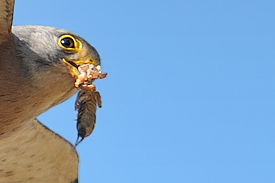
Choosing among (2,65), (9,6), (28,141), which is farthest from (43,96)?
(28,141)

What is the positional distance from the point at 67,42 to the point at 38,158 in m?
3.06

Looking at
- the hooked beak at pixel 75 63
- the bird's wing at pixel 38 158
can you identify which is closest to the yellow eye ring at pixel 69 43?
the hooked beak at pixel 75 63

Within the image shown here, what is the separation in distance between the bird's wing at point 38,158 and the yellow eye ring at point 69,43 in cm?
211

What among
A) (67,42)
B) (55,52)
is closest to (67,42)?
(67,42)

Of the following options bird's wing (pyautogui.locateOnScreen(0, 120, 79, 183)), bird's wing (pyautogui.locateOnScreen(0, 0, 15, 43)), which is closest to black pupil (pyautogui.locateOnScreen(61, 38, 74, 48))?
bird's wing (pyautogui.locateOnScreen(0, 0, 15, 43))

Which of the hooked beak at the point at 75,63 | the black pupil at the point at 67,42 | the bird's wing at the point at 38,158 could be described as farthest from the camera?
the bird's wing at the point at 38,158

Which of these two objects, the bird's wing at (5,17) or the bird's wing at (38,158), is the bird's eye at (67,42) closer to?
the bird's wing at (5,17)

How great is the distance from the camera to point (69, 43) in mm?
5336

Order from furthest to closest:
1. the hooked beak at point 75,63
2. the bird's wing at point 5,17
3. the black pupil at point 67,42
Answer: the black pupil at point 67,42 < the hooked beak at point 75,63 < the bird's wing at point 5,17

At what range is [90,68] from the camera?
16.7ft

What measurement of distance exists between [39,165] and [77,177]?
64 cm

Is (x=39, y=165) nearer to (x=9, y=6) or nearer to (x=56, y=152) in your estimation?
(x=56, y=152)

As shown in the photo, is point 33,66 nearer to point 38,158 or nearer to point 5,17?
point 5,17

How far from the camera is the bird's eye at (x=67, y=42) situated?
5312 millimetres
